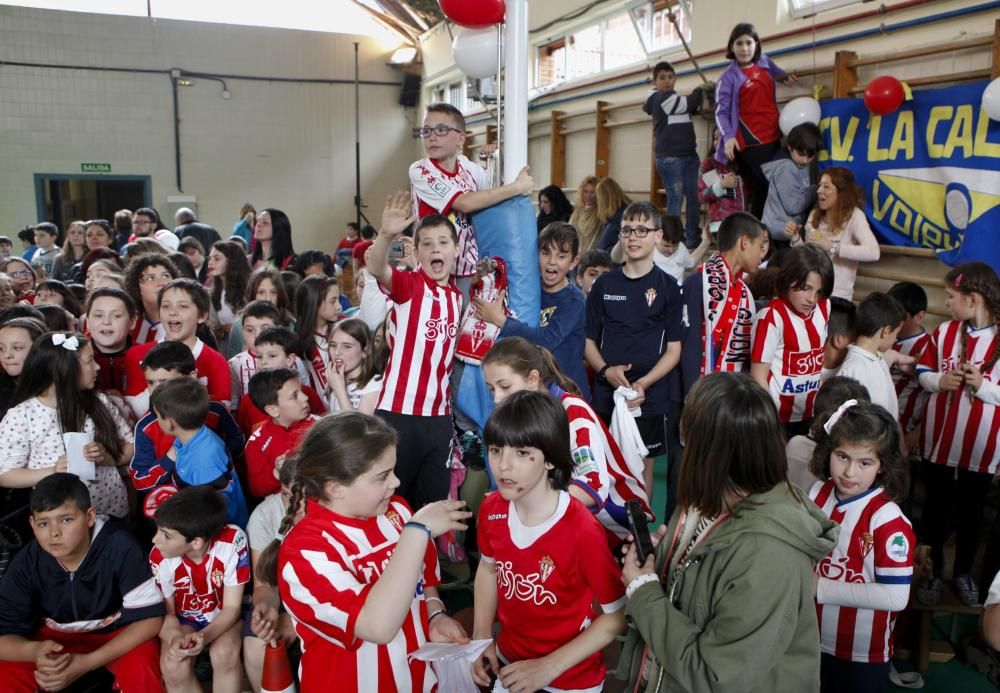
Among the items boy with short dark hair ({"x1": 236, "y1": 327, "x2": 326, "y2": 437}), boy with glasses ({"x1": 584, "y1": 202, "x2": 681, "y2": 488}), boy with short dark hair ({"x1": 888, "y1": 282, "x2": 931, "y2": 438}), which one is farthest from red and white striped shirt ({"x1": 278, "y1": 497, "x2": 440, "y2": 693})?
boy with short dark hair ({"x1": 888, "y1": 282, "x2": 931, "y2": 438})

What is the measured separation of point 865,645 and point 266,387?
2213 millimetres

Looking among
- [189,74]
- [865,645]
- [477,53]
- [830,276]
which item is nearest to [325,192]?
[189,74]

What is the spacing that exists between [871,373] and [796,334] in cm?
37

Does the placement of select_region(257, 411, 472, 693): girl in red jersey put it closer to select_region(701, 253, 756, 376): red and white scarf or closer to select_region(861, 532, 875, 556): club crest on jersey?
select_region(861, 532, 875, 556): club crest on jersey

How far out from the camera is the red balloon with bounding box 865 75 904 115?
4465mm

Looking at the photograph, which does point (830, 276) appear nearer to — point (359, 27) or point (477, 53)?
point (477, 53)

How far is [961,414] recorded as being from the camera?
10.2 feet

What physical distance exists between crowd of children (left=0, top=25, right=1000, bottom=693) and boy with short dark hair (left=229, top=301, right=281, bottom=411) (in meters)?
0.02

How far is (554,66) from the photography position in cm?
1005

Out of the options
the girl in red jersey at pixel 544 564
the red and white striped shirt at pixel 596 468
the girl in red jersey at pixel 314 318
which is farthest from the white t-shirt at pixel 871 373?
the girl in red jersey at pixel 314 318

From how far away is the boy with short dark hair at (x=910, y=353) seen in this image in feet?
11.7

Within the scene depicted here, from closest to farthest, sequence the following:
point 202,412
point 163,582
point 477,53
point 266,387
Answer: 1. point 163,582
2. point 202,412
3. point 266,387
4. point 477,53

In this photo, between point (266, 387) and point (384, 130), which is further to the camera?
point (384, 130)

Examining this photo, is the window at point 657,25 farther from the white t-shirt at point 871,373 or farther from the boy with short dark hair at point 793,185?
the white t-shirt at point 871,373
